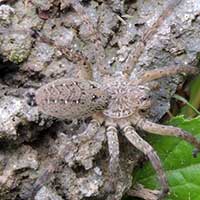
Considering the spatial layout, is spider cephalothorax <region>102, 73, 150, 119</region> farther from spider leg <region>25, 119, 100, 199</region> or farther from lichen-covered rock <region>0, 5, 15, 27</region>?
lichen-covered rock <region>0, 5, 15, 27</region>

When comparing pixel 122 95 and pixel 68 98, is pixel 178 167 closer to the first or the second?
pixel 122 95

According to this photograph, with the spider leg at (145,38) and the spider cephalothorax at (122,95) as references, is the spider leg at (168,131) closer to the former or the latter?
the spider cephalothorax at (122,95)

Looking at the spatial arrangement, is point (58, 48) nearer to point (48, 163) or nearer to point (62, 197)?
point (48, 163)

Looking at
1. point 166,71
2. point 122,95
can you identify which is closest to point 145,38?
point 166,71

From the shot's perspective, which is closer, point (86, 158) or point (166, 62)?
point (86, 158)

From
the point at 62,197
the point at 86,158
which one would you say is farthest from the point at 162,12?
the point at 62,197

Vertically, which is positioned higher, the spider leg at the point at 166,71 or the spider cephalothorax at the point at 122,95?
the spider leg at the point at 166,71

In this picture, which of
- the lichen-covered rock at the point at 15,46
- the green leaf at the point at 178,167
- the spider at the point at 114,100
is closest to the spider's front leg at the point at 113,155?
the spider at the point at 114,100
